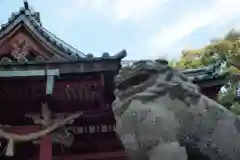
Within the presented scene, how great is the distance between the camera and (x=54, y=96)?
609 cm

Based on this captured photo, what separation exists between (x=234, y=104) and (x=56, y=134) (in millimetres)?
6079

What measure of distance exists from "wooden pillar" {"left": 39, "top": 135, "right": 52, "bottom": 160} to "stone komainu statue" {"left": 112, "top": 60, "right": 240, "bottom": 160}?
12.6ft

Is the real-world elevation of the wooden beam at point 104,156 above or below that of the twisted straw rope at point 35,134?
below

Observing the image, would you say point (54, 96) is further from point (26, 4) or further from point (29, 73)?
point (26, 4)

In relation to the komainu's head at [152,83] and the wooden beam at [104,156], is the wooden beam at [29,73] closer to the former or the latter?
the wooden beam at [104,156]

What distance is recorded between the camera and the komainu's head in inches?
98.4

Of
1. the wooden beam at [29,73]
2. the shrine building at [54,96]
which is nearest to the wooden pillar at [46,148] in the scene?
the shrine building at [54,96]

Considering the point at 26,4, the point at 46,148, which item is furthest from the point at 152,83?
the point at 26,4

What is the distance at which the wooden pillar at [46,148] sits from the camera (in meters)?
6.19

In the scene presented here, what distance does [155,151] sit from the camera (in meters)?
→ 2.39

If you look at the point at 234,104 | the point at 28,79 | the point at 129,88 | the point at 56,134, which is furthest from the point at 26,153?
the point at 234,104

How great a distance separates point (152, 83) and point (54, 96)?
371cm

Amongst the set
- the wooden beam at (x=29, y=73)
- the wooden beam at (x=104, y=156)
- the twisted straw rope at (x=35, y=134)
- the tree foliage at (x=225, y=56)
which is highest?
the tree foliage at (x=225, y=56)

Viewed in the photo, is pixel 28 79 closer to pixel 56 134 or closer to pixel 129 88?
pixel 56 134
